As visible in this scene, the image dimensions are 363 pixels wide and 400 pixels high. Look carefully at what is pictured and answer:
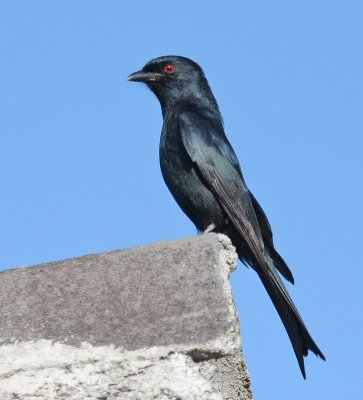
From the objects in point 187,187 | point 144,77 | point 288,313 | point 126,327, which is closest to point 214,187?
point 187,187

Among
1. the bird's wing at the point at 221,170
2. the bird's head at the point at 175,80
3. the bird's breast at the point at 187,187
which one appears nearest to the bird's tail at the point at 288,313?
the bird's wing at the point at 221,170

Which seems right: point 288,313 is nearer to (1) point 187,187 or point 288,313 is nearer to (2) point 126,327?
(1) point 187,187

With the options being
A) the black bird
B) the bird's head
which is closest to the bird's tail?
the black bird

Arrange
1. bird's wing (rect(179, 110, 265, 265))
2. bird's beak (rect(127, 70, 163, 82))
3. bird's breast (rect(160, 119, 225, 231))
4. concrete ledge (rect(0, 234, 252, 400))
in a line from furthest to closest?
bird's beak (rect(127, 70, 163, 82)) → bird's breast (rect(160, 119, 225, 231)) → bird's wing (rect(179, 110, 265, 265)) → concrete ledge (rect(0, 234, 252, 400))

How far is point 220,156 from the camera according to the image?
19.6 feet

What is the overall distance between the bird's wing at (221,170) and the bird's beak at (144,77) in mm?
869

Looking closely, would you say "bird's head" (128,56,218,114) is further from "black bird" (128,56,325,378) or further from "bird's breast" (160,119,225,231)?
"bird's breast" (160,119,225,231)

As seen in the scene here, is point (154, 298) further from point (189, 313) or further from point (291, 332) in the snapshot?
point (291, 332)

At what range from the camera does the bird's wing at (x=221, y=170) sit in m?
5.55

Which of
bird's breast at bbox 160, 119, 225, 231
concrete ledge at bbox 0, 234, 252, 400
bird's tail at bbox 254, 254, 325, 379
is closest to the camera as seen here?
concrete ledge at bbox 0, 234, 252, 400

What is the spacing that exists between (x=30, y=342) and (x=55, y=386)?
0.15 metres

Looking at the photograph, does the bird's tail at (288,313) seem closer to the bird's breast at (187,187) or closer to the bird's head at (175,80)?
the bird's breast at (187,187)

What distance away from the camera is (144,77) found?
23.4 feet

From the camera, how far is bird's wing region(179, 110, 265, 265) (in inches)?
219
